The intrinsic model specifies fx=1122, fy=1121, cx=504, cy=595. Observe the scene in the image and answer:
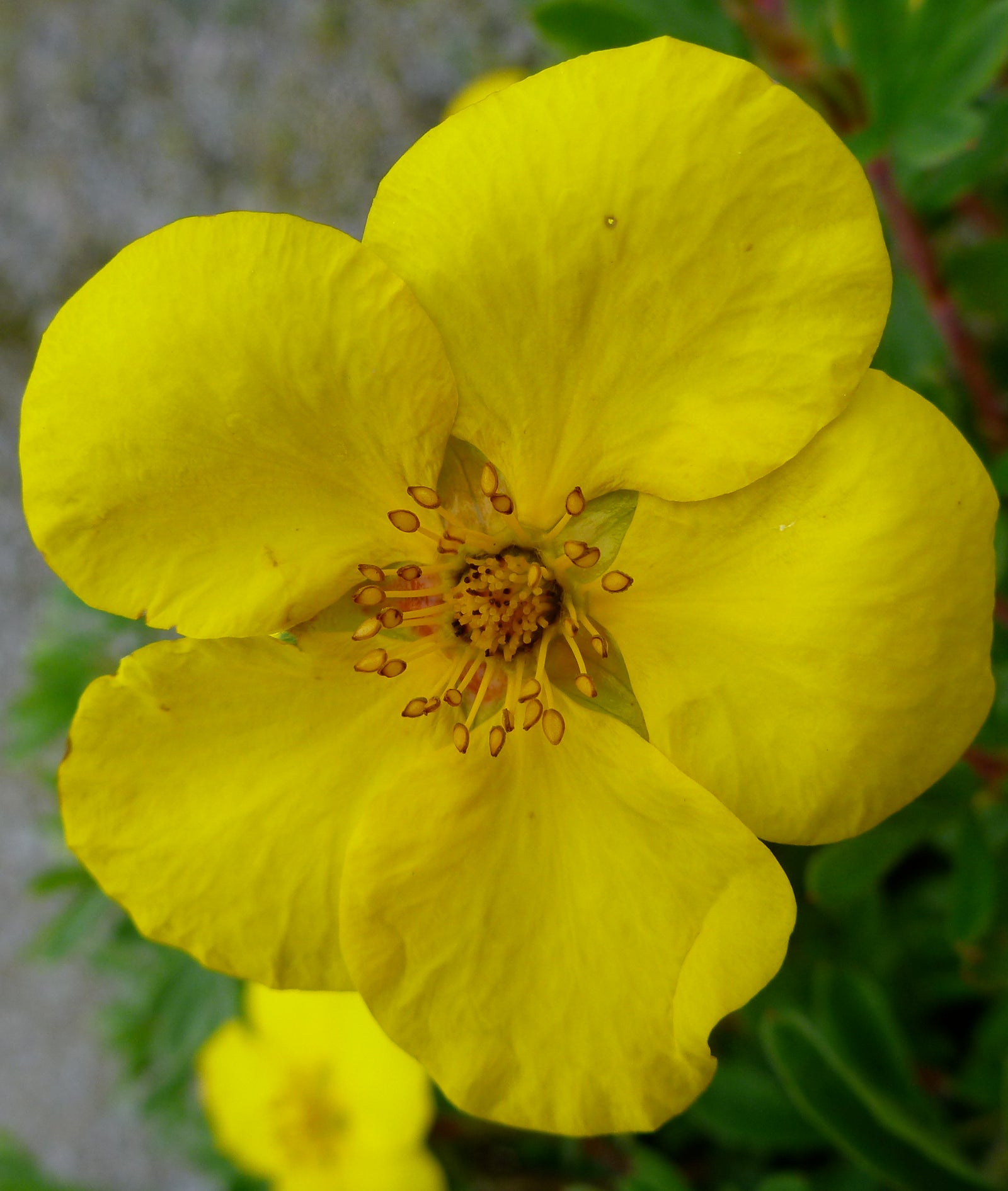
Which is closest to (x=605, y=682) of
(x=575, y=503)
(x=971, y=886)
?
(x=575, y=503)

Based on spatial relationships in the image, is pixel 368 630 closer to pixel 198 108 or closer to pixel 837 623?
pixel 837 623

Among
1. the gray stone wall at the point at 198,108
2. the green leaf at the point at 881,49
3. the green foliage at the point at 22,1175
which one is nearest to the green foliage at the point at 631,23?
the green leaf at the point at 881,49

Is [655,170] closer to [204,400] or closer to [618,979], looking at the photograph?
[204,400]

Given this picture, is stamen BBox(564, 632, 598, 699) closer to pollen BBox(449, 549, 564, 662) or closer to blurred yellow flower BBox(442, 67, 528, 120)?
pollen BBox(449, 549, 564, 662)

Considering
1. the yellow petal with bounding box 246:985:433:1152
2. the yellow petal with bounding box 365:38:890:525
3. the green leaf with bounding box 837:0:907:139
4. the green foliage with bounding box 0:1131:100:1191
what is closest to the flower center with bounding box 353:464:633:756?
the yellow petal with bounding box 365:38:890:525

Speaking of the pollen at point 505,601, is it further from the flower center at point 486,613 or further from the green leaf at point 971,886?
the green leaf at point 971,886

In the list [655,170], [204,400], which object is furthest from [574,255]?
[204,400]
